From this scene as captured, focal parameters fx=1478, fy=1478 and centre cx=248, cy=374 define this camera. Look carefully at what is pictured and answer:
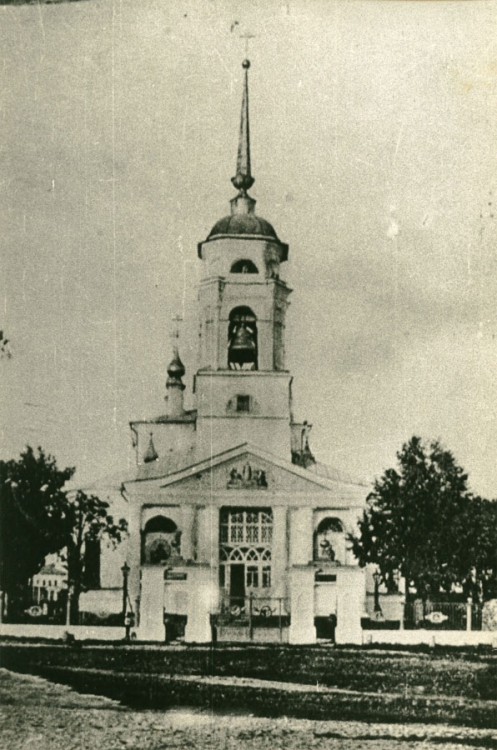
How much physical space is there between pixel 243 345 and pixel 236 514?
2.20 m

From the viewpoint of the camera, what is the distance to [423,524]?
14500 mm

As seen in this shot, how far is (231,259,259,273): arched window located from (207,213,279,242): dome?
115 cm

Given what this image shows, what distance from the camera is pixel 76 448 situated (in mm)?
12703

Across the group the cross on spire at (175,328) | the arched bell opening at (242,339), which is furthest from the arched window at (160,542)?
the arched bell opening at (242,339)

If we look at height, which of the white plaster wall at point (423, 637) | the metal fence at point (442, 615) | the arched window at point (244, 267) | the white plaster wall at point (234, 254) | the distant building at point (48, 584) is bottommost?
the white plaster wall at point (423, 637)

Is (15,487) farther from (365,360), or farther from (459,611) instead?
(459,611)

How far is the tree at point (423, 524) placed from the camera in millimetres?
13078

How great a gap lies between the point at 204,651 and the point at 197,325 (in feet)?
9.76

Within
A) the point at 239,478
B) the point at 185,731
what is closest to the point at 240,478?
the point at 239,478

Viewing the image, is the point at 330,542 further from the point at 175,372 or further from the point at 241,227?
the point at 241,227

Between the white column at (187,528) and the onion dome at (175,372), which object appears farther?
the white column at (187,528)

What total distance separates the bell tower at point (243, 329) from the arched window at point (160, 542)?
897 millimetres

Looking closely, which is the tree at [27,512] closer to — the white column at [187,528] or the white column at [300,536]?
the white column at [187,528]

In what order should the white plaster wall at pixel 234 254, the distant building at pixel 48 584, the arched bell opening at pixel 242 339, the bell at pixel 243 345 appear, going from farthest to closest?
the bell at pixel 243 345 → the arched bell opening at pixel 242 339 → the white plaster wall at pixel 234 254 → the distant building at pixel 48 584
